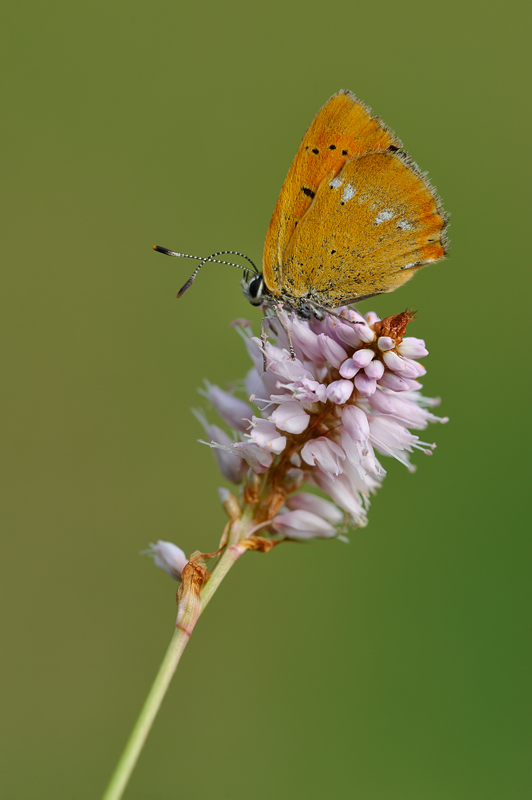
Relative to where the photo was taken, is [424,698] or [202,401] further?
[202,401]

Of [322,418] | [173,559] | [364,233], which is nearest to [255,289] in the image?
[364,233]

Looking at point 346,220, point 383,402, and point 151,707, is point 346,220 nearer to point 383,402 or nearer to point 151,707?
point 383,402

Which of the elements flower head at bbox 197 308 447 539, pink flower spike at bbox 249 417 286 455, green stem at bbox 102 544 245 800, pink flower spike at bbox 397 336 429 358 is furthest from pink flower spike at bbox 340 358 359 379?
green stem at bbox 102 544 245 800

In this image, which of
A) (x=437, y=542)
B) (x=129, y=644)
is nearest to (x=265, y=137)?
(x=437, y=542)

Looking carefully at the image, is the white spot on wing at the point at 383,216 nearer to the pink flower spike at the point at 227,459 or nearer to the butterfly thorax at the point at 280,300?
the butterfly thorax at the point at 280,300

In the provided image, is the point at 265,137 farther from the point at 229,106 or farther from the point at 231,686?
the point at 231,686

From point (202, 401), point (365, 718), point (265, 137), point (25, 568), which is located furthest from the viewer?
point (265, 137)

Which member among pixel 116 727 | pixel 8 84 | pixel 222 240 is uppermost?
pixel 8 84
